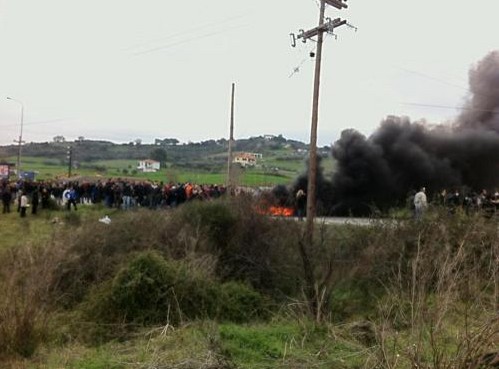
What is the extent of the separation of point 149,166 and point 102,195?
146 ft

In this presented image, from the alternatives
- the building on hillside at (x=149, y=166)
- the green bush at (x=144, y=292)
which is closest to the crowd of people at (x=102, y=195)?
the green bush at (x=144, y=292)

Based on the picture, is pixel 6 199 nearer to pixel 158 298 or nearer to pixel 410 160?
pixel 158 298

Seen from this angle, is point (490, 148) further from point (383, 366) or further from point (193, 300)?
point (383, 366)

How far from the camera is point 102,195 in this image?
27359 mm

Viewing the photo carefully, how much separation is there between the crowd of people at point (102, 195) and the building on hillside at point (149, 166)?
40406 millimetres

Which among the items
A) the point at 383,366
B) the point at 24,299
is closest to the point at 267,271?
the point at 24,299

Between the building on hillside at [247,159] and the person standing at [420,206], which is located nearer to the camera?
the person standing at [420,206]

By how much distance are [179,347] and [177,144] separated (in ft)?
292

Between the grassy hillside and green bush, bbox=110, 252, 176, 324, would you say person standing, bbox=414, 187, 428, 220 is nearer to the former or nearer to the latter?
green bush, bbox=110, 252, 176, 324

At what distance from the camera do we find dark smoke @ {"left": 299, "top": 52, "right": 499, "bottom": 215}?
2836cm

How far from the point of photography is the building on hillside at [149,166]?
228 ft

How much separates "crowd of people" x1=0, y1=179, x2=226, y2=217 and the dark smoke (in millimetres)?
6715

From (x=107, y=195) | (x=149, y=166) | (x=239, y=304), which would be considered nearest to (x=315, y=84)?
(x=239, y=304)

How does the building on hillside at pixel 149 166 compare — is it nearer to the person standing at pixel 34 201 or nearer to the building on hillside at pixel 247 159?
the building on hillside at pixel 247 159
